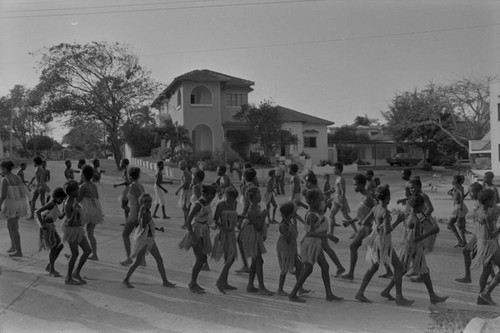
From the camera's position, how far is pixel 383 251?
565cm

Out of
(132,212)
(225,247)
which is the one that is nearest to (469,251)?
(225,247)

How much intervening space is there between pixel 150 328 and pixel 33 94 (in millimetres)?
26416

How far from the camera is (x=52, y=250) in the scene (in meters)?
6.48

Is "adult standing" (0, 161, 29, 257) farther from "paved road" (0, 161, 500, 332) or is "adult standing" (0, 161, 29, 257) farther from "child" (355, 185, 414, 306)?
"child" (355, 185, 414, 306)

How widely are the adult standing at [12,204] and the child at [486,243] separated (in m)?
6.87

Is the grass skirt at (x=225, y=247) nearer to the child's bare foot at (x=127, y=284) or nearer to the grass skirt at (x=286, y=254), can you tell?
the grass skirt at (x=286, y=254)

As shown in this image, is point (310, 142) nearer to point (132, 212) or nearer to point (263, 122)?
point (263, 122)

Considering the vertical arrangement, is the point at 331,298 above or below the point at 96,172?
below

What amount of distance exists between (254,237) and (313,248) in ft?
2.60

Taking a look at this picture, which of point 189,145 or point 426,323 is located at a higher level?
point 189,145

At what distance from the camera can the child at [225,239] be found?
602 cm

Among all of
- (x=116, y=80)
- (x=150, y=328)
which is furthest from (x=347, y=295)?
(x=116, y=80)

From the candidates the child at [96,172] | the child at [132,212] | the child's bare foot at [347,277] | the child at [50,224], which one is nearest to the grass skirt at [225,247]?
the child's bare foot at [347,277]

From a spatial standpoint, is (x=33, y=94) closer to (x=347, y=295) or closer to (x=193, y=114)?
(x=193, y=114)
